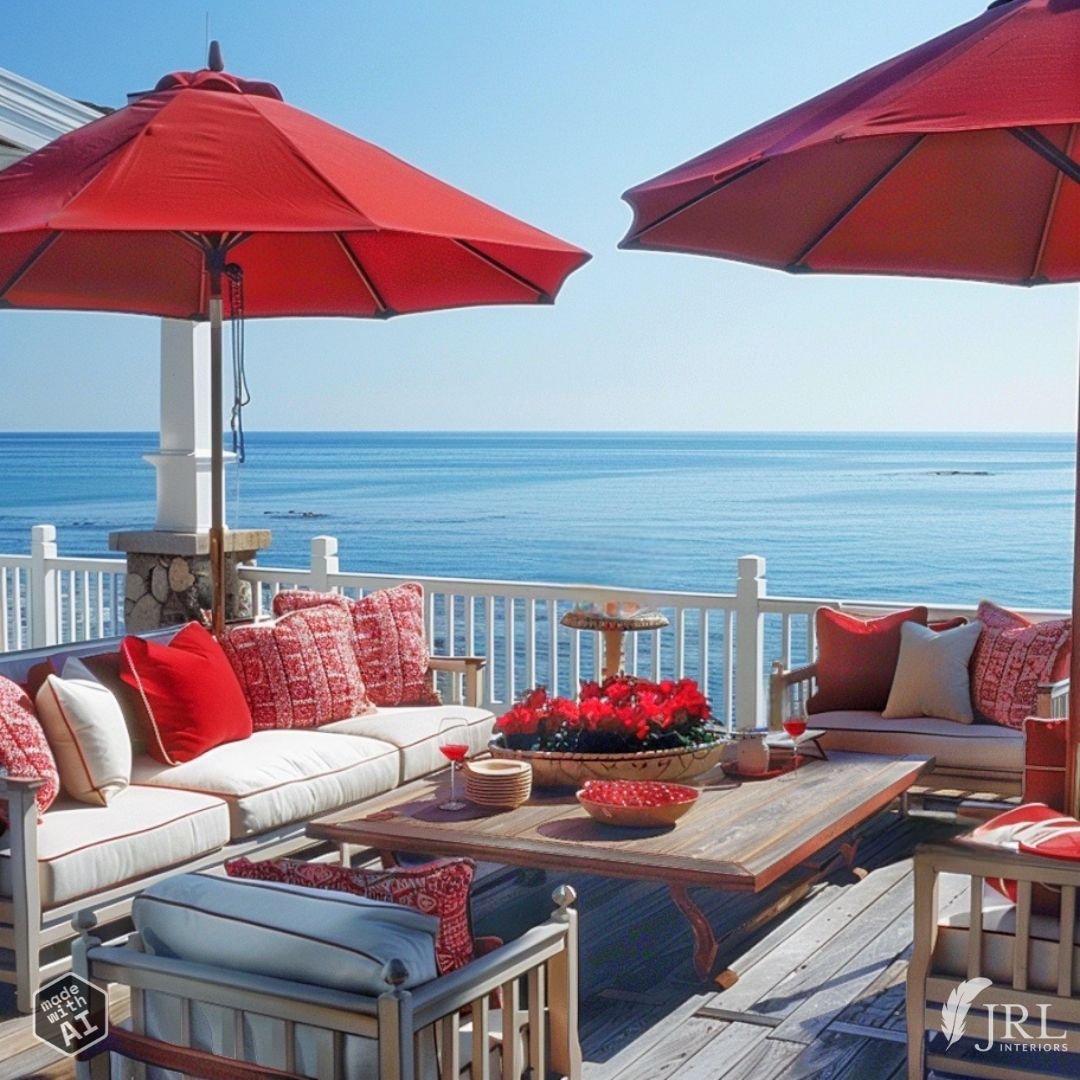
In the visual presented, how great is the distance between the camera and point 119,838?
4.09 m

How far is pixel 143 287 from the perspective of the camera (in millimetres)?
6047

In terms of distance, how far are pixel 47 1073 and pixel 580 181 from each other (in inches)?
1560

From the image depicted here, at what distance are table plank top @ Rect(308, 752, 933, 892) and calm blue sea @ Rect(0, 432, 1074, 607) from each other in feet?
82.6

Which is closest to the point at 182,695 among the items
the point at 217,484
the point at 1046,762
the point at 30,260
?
the point at 217,484

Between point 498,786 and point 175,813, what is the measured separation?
96 centimetres

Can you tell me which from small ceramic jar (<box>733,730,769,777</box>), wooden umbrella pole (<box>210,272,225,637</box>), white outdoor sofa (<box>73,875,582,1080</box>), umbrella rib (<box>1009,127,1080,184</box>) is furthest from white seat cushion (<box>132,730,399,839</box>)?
umbrella rib (<box>1009,127,1080,184</box>)

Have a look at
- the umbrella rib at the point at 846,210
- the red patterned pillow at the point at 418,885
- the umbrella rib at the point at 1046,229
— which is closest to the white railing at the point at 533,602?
the umbrella rib at the point at 1046,229

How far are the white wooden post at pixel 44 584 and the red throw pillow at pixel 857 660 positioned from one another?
4443mm

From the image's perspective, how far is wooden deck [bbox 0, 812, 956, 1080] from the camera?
3.53 metres

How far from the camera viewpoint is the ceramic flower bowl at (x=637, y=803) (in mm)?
3979


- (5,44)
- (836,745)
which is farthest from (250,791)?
(5,44)

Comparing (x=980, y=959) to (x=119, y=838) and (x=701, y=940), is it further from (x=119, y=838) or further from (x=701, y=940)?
(x=119, y=838)

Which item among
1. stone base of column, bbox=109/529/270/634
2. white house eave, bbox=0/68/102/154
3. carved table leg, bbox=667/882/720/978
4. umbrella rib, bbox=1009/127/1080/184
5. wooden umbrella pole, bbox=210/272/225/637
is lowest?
carved table leg, bbox=667/882/720/978

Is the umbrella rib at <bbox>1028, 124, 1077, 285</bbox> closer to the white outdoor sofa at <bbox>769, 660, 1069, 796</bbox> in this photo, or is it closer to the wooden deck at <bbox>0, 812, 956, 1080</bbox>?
the white outdoor sofa at <bbox>769, 660, 1069, 796</bbox>
